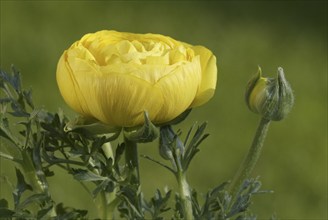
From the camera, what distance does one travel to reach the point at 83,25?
2.09m

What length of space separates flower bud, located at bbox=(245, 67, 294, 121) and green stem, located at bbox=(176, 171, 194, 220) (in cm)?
11

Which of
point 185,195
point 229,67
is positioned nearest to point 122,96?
point 185,195

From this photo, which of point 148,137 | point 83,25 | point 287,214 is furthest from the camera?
point 83,25

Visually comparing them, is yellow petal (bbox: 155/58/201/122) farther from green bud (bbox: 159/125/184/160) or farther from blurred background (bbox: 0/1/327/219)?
blurred background (bbox: 0/1/327/219)

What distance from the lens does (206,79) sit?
695mm

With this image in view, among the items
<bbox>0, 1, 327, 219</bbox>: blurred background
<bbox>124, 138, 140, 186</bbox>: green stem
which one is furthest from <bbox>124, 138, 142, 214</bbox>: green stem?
<bbox>0, 1, 327, 219</bbox>: blurred background

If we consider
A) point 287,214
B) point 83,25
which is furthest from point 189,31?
point 287,214

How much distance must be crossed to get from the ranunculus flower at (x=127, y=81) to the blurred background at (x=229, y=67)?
92 cm

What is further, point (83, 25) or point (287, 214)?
point (83, 25)

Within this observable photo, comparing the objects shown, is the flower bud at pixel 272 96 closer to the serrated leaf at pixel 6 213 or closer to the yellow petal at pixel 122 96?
the yellow petal at pixel 122 96

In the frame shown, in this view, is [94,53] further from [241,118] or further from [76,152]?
[241,118]

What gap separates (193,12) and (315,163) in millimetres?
671

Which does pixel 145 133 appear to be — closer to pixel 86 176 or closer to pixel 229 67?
pixel 86 176

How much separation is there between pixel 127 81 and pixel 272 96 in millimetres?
158
